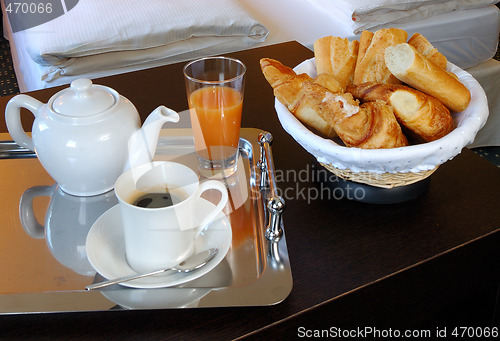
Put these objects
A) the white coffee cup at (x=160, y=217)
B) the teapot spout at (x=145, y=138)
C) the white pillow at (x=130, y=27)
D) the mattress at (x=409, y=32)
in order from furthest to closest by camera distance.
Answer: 1. the mattress at (x=409, y=32)
2. the white pillow at (x=130, y=27)
3. the teapot spout at (x=145, y=138)
4. the white coffee cup at (x=160, y=217)

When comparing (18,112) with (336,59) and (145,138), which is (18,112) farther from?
(336,59)

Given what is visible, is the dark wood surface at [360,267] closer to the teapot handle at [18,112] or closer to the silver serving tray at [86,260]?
the silver serving tray at [86,260]

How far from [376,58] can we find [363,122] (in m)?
0.12


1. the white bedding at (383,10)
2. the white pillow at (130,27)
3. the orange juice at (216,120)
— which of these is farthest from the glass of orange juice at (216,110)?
the white bedding at (383,10)

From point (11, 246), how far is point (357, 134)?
13.7 inches

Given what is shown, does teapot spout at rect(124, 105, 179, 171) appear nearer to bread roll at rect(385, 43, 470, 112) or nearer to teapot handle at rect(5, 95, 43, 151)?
teapot handle at rect(5, 95, 43, 151)

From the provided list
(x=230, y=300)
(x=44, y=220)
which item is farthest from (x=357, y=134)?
(x=44, y=220)

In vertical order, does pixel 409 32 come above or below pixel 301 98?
below

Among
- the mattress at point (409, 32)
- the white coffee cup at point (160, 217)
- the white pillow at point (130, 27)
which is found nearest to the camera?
the white coffee cup at point (160, 217)

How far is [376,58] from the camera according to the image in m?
0.55

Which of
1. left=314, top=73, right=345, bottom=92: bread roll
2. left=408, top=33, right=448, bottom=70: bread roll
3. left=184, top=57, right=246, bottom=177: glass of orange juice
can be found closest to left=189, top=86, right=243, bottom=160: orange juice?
left=184, top=57, right=246, bottom=177: glass of orange juice

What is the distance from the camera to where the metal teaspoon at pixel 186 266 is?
0.41m

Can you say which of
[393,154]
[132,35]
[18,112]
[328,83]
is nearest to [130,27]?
[132,35]

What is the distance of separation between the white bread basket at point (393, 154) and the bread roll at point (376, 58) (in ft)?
0.28
